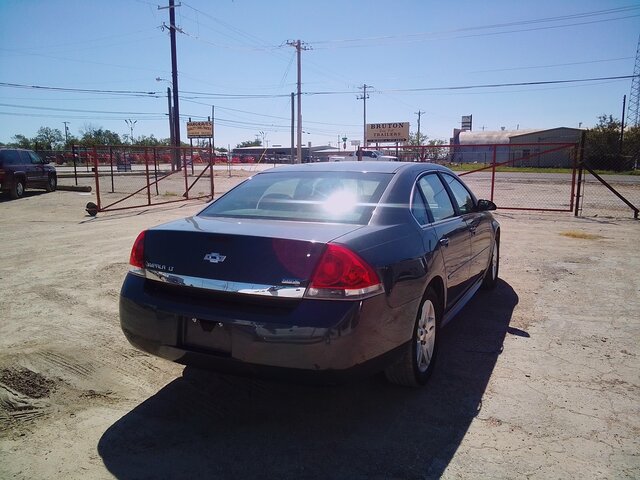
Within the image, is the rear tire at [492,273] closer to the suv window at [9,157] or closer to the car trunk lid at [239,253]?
the car trunk lid at [239,253]

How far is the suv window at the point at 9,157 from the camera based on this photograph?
17.1 m

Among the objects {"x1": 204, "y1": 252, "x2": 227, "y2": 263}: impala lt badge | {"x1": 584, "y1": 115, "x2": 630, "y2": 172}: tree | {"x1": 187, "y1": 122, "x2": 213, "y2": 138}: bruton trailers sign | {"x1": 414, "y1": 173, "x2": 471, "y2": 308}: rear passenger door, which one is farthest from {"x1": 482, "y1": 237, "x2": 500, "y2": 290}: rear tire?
{"x1": 584, "y1": 115, "x2": 630, "y2": 172}: tree

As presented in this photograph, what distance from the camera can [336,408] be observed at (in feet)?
10.3

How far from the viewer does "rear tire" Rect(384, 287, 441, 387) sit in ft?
10.4

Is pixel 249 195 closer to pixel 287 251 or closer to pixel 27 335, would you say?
pixel 287 251

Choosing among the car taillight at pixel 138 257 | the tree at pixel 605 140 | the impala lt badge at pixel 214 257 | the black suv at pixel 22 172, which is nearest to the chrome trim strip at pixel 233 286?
the impala lt badge at pixel 214 257

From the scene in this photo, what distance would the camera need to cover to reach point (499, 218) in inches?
520

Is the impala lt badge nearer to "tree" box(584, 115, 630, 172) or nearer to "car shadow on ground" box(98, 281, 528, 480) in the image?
"car shadow on ground" box(98, 281, 528, 480)

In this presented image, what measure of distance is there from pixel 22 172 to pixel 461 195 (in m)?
18.2

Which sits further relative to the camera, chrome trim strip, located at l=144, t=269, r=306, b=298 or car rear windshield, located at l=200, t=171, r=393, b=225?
car rear windshield, located at l=200, t=171, r=393, b=225

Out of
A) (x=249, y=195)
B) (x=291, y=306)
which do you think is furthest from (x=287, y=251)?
(x=249, y=195)

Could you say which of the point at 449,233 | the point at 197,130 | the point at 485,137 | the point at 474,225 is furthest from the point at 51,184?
the point at 485,137

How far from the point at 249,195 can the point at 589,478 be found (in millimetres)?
2911

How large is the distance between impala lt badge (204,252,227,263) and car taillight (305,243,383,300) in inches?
22.1
